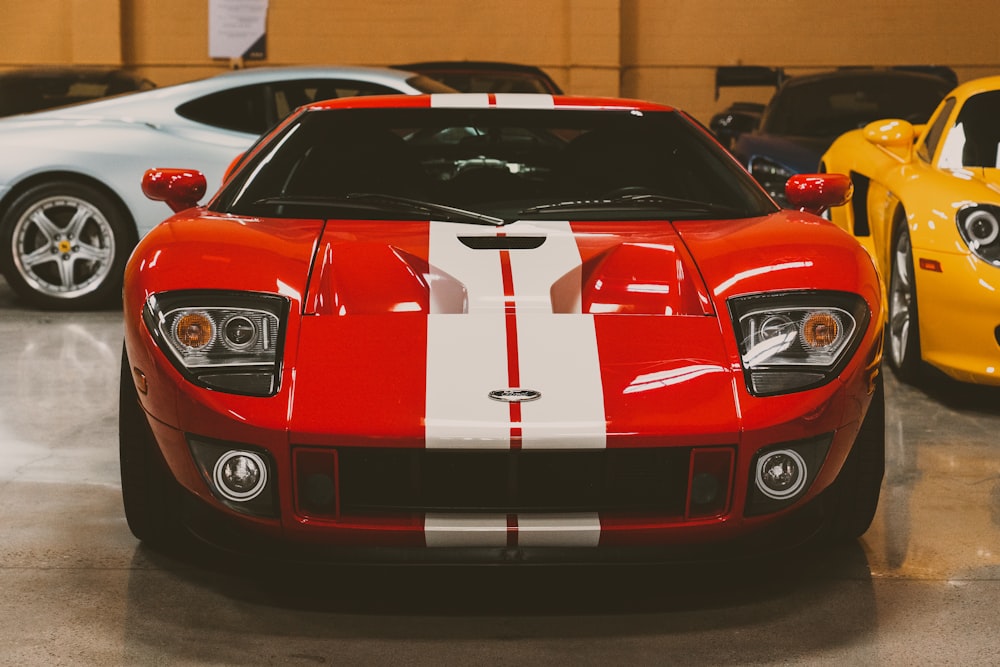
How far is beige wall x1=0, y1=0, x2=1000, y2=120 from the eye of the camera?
1380 centimetres

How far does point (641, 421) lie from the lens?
2371mm

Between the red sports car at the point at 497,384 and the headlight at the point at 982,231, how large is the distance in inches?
56.8

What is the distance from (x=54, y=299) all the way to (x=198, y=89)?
1.22 metres

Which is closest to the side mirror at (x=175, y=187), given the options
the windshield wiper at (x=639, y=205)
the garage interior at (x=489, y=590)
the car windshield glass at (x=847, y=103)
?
the garage interior at (x=489, y=590)

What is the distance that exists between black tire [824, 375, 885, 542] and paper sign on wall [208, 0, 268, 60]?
472 inches

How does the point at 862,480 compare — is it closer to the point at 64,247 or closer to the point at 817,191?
the point at 817,191

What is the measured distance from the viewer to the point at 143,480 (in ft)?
9.11

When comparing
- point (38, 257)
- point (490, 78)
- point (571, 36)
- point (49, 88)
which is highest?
point (571, 36)

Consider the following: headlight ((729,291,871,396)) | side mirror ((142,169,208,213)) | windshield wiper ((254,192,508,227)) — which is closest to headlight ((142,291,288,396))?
windshield wiper ((254,192,508,227))

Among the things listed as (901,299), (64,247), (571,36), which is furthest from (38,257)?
(571,36)

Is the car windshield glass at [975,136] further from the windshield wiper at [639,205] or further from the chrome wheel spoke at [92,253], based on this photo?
the chrome wheel spoke at [92,253]

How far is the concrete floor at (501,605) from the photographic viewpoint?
7.82 feet

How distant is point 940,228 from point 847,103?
382cm

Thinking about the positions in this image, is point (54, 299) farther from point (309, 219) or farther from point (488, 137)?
point (309, 219)
